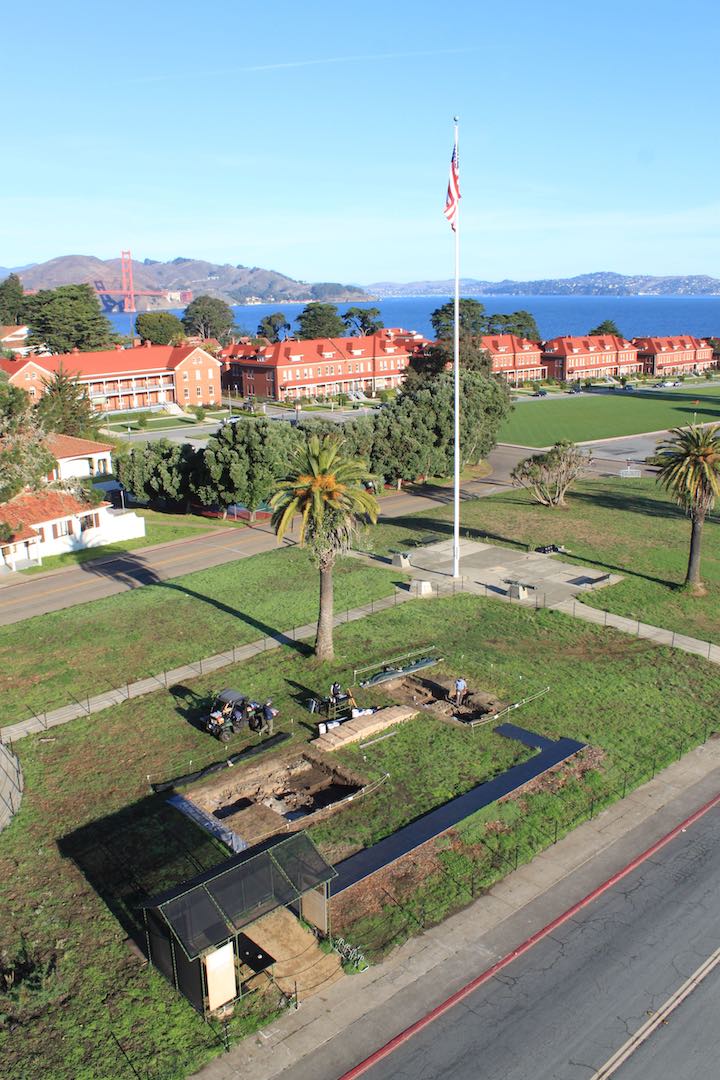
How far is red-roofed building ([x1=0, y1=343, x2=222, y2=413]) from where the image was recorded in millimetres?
114438

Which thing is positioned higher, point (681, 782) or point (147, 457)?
point (147, 457)

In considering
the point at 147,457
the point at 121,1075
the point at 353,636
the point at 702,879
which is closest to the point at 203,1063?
the point at 121,1075

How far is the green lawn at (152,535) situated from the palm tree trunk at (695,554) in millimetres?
32241

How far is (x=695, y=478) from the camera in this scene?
4388 cm

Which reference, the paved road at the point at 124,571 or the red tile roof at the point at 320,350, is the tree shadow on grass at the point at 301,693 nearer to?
the paved road at the point at 124,571

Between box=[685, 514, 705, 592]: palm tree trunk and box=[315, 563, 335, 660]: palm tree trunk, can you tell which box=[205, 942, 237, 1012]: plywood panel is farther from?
box=[685, 514, 705, 592]: palm tree trunk

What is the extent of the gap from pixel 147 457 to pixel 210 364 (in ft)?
218

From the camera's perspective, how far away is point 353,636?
130 feet

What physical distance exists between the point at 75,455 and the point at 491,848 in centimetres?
5206

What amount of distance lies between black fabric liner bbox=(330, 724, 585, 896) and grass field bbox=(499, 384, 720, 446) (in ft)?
228

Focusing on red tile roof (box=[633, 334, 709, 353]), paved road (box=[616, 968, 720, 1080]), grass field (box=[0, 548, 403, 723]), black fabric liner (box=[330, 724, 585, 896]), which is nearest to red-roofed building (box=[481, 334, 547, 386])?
red tile roof (box=[633, 334, 709, 353])

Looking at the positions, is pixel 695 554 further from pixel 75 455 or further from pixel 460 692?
pixel 75 455

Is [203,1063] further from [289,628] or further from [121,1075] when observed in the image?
[289,628]

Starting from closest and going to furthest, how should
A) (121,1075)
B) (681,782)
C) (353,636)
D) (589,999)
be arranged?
(121,1075)
(589,999)
(681,782)
(353,636)
